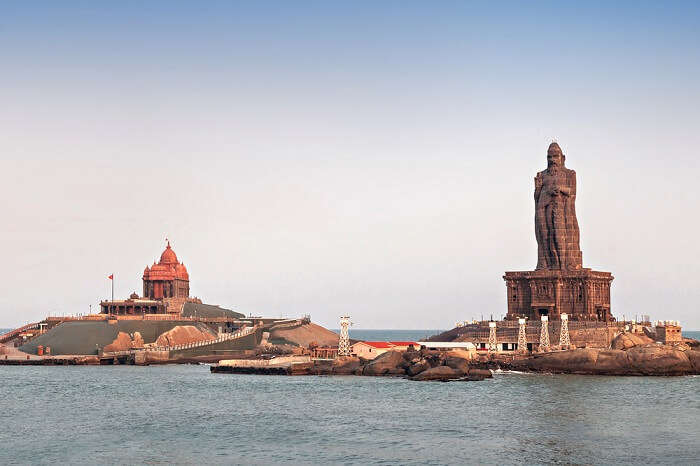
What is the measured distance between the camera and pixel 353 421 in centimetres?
9238

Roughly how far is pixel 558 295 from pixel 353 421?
310 feet

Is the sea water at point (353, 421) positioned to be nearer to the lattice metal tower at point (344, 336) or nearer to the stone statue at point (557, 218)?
the lattice metal tower at point (344, 336)

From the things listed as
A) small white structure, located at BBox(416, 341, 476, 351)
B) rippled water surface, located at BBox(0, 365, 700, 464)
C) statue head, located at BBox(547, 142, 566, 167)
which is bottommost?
rippled water surface, located at BBox(0, 365, 700, 464)

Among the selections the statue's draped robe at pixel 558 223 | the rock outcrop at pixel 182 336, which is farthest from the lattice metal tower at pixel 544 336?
the rock outcrop at pixel 182 336

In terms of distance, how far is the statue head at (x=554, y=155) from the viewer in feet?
607

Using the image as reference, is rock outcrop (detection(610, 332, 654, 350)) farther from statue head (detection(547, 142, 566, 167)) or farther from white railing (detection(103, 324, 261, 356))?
white railing (detection(103, 324, 261, 356))

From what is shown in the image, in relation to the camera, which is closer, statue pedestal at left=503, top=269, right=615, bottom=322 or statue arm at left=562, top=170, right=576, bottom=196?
statue pedestal at left=503, top=269, right=615, bottom=322

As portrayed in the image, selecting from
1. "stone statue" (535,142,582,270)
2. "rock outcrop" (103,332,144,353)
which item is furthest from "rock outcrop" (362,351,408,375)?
"rock outcrop" (103,332,144,353)

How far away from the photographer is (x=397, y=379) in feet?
452

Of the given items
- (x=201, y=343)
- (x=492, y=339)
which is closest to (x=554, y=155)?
(x=492, y=339)

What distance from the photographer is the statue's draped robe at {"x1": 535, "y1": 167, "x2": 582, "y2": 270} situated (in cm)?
18388

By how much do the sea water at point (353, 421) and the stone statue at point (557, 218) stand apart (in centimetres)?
5054

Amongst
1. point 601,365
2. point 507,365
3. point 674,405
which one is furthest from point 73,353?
point 674,405

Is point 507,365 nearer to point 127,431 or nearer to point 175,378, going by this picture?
point 175,378
